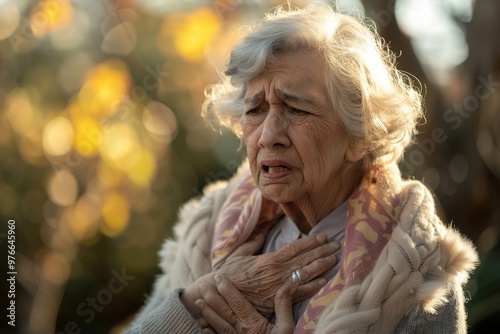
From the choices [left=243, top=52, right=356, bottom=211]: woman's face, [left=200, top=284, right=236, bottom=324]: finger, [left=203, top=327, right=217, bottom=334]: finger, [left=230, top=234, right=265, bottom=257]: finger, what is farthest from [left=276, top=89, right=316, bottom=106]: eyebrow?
[left=203, top=327, right=217, bottom=334]: finger

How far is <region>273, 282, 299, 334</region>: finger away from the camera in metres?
2.33

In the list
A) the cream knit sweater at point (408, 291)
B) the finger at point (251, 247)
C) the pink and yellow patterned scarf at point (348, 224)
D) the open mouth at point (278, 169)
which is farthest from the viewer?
the finger at point (251, 247)

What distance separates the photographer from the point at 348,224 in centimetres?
236

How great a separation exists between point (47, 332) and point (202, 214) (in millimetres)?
2734

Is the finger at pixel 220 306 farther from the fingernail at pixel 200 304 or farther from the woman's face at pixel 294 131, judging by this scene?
the woman's face at pixel 294 131

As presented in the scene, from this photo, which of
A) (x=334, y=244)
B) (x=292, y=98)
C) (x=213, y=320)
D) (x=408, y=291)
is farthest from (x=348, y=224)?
(x=213, y=320)

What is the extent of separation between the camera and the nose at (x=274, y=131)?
91.4 inches

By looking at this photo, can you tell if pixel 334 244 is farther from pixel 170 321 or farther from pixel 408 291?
pixel 170 321

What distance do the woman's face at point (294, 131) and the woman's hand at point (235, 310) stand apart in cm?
34

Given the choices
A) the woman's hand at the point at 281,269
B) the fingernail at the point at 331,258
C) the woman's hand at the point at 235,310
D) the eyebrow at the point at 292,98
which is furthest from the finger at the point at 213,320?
the eyebrow at the point at 292,98

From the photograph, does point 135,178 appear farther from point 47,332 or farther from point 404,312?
point 404,312

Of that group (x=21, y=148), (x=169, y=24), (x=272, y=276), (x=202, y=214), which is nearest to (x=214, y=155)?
(x=169, y=24)

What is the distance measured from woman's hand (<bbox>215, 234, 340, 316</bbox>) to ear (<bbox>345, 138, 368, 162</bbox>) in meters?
0.28

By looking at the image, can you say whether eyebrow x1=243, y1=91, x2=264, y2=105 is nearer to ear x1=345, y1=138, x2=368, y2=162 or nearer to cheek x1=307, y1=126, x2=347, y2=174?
cheek x1=307, y1=126, x2=347, y2=174
